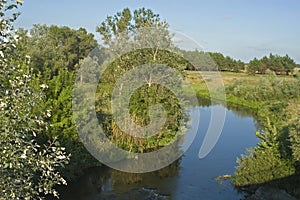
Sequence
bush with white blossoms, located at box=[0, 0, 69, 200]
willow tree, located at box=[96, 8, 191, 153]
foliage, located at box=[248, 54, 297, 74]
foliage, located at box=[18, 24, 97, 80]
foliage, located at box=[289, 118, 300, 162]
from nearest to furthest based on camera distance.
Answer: bush with white blossoms, located at box=[0, 0, 69, 200], foliage, located at box=[289, 118, 300, 162], willow tree, located at box=[96, 8, 191, 153], foliage, located at box=[18, 24, 97, 80], foliage, located at box=[248, 54, 297, 74]

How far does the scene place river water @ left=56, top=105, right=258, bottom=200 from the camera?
51.9 feet

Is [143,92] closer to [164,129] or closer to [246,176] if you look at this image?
[164,129]

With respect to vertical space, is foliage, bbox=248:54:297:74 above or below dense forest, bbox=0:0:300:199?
above

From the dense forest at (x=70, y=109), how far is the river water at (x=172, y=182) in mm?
769

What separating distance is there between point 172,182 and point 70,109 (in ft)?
19.7

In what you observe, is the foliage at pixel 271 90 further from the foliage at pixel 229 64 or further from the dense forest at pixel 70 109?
the foliage at pixel 229 64

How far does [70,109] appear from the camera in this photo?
16.5m

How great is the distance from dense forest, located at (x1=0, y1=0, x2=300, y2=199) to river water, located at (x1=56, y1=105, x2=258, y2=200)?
769 mm

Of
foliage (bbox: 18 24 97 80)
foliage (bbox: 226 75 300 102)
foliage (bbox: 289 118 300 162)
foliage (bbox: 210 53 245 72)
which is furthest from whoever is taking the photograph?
foliage (bbox: 210 53 245 72)

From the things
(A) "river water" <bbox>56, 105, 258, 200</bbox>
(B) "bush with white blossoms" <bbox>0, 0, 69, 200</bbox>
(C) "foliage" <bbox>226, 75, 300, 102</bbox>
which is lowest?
(A) "river water" <bbox>56, 105, 258, 200</bbox>

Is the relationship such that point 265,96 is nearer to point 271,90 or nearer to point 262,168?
point 271,90

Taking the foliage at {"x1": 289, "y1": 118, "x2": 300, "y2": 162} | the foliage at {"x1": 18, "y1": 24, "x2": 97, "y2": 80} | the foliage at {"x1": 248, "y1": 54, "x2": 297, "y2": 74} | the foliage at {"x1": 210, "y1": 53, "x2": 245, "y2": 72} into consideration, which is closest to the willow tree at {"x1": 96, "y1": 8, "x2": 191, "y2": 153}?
the foliage at {"x1": 289, "y1": 118, "x2": 300, "y2": 162}

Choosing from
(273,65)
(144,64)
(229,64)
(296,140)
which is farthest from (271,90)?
(229,64)

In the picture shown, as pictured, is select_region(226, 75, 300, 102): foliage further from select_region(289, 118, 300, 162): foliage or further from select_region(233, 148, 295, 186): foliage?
select_region(289, 118, 300, 162): foliage
